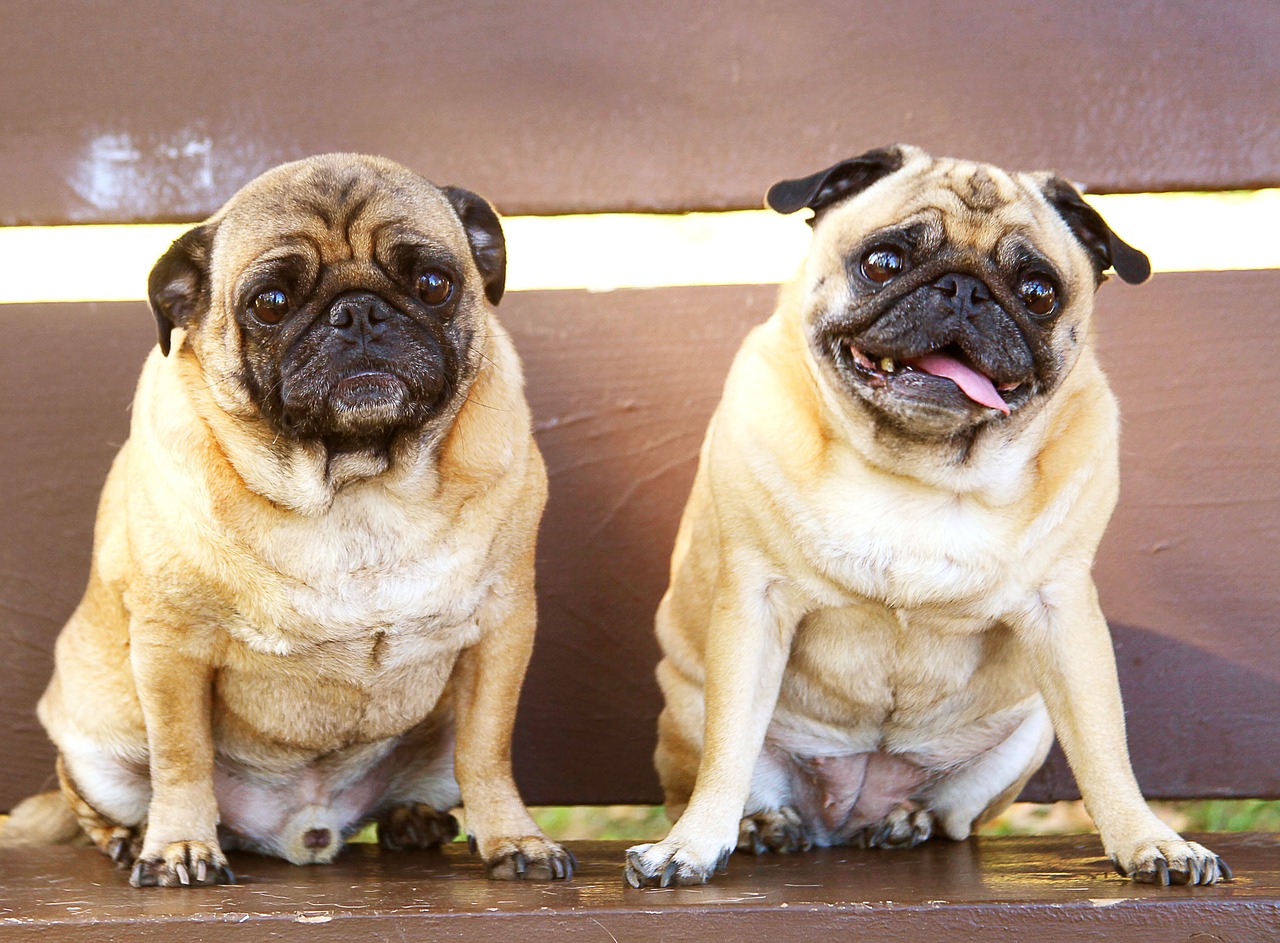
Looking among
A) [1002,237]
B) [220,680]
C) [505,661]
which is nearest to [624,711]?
Result: [505,661]

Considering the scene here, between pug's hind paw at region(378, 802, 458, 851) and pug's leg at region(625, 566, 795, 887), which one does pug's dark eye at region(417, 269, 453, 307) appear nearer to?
pug's leg at region(625, 566, 795, 887)

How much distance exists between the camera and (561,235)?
2809mm

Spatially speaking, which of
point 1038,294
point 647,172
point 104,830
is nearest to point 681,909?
point 1038,294

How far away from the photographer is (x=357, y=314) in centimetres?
189

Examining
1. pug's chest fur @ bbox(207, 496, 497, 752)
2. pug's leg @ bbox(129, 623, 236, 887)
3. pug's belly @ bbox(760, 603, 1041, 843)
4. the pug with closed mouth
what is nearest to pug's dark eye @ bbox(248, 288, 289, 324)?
the pug with closed mouth

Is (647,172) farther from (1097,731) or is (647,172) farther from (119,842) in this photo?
(119,842)

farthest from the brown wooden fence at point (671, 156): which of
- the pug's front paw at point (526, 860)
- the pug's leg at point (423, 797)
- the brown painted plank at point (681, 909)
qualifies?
the brown painted plank at point (681, 909)

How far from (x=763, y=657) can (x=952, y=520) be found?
341 mm

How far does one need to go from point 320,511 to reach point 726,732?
0.67m

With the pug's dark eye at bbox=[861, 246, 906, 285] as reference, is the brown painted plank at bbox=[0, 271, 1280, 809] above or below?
below

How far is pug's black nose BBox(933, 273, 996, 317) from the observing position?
6.18ft

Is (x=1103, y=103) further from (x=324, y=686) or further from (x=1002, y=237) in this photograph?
(x=324, y=686)

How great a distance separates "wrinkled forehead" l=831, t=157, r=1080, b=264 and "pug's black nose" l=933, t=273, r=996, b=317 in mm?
60

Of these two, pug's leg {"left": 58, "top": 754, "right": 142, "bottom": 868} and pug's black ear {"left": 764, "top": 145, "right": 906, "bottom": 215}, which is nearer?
pug's black ear {"left": 764, "top": 145, "right": 906, "bottom": 215}
